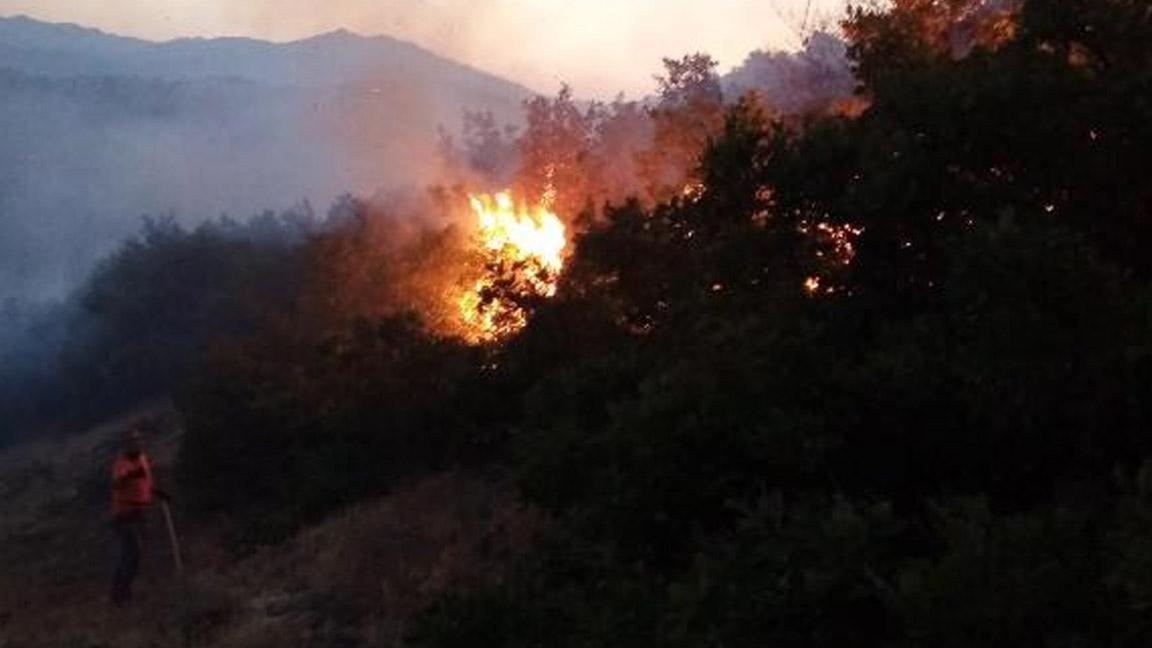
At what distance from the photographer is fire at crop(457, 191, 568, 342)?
1477 cm

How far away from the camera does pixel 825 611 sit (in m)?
5.89

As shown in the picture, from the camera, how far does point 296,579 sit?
1316 centimetres

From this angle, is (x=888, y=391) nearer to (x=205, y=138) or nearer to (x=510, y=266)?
(x=510, y=266)

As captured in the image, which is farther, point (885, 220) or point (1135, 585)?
point (885, 220)

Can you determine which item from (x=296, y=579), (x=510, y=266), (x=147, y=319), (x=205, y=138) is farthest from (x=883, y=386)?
(x=205, y=138)

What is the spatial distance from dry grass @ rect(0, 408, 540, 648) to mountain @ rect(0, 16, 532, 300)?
29.2 meters

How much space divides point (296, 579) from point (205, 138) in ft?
190

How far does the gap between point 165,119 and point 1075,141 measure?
221 feet

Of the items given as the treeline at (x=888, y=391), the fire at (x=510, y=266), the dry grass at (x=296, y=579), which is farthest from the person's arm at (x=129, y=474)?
the treeline at (x=888, y=391)

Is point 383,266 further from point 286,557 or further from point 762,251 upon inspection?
point 762,251

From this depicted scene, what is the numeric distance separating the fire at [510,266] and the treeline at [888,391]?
191 inches

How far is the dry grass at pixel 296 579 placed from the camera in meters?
11.5

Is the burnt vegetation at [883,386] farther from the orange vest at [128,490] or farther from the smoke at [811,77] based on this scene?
the smoke at [811,77]

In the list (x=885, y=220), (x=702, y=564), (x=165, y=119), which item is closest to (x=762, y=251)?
(x=885, y=220)
